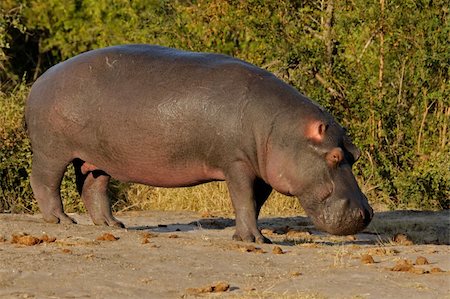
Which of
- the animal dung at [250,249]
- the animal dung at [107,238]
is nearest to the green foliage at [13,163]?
the animal dung at [107,238]

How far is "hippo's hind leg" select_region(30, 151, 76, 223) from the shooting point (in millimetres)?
9291

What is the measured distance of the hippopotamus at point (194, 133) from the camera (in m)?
8.31

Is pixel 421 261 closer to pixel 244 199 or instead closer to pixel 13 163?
pixel 244 199

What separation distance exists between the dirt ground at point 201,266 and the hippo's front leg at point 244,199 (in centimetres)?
21

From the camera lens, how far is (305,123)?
8.35 m

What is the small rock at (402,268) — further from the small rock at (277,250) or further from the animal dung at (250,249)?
the animal dung at (250,249)

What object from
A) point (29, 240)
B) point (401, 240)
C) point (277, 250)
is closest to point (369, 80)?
point (401, 240)

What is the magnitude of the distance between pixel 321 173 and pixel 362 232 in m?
2.28

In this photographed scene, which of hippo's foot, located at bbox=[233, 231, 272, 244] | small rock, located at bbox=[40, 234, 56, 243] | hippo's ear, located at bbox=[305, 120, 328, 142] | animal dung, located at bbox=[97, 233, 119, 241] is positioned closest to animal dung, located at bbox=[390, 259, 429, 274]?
hippo's ear, located at bbox=[305, 120, 328, 142]

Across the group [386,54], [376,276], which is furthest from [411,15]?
[376,276]

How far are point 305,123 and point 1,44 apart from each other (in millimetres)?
6118

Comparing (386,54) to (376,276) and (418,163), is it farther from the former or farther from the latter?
(376,276)

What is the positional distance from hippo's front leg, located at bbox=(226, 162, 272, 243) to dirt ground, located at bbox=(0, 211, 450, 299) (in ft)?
0.68

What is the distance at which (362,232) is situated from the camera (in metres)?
10.4
